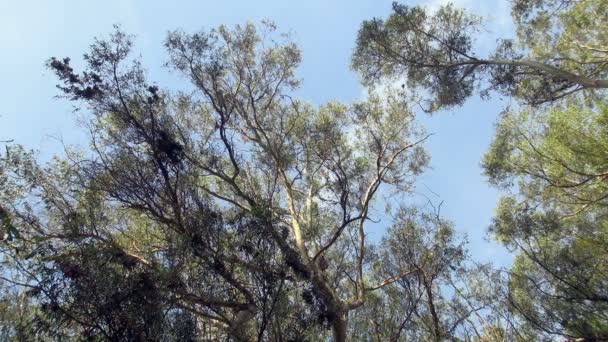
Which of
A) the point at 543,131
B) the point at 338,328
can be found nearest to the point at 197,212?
the point at 338,328

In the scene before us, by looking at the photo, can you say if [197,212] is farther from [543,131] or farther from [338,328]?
[543,131]

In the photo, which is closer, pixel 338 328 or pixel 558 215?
pixel 338 328

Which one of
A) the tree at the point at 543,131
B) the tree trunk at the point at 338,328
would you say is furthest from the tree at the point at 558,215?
the tree trunk at the point at 338,328

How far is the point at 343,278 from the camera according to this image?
41.2ft

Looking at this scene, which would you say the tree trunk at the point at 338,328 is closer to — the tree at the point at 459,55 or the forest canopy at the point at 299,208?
the forest canopy at the point at 299,208

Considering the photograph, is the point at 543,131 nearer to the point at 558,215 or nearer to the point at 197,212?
the point at 558,215

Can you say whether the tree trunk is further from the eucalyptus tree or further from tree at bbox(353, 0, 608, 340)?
tree at bbox(353, 0, 608, 340)

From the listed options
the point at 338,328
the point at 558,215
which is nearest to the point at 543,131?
the point at 558,215

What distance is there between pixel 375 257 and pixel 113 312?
7699 mm

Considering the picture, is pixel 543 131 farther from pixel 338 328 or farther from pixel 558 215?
pixel 338 328

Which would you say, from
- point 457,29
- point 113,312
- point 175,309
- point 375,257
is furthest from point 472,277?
point 113,312

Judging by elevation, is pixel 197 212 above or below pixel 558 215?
below

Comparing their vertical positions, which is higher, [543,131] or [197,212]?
[543,131]

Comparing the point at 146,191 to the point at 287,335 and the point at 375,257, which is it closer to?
the point at 287,335
